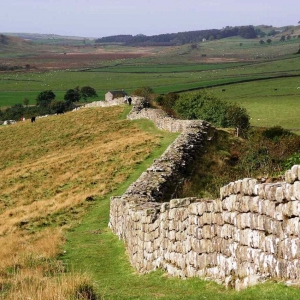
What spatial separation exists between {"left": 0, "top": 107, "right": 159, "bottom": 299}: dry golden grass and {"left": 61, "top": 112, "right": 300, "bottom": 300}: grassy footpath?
63 cm

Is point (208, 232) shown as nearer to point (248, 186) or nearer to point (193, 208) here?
point (193, 208)

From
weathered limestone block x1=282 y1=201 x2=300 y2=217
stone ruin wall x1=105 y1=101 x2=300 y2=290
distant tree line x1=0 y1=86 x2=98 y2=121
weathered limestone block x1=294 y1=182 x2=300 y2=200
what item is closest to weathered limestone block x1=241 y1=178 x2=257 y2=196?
stone ruin wall x1=105 y1=101 x2=300 y2=290

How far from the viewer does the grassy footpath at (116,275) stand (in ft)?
31.7

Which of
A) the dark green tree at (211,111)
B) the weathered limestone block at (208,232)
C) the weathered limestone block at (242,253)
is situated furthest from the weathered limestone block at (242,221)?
the dark green tree at (211,111)

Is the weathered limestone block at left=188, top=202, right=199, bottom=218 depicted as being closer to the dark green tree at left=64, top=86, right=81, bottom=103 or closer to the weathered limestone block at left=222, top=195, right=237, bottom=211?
the weathered limestone block at left=222, top=195, right=237, bottom=211

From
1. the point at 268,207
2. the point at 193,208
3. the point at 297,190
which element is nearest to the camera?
the point at 297,190

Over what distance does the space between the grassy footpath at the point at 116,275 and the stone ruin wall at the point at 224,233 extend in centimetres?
29

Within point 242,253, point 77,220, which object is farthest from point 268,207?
point 77,220

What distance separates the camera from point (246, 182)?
412 inches

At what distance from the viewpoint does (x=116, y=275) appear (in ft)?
50.0

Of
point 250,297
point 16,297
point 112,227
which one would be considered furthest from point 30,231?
point 250,297

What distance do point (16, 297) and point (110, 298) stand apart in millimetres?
1755

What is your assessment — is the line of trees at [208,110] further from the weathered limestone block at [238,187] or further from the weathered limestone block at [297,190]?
the weathered limestone block at [297,190]

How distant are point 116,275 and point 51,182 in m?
19.0
